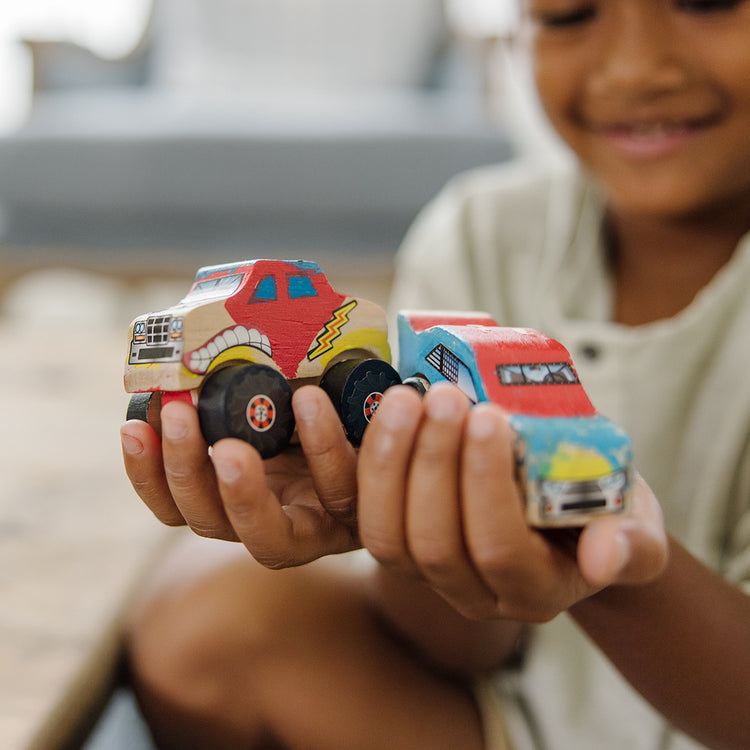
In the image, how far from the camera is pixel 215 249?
2.77m

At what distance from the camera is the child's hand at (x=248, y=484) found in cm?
48

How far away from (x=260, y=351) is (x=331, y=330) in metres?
0.07

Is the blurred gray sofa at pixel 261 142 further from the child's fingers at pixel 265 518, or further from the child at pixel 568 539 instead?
the child's fingers at pixel 265 518

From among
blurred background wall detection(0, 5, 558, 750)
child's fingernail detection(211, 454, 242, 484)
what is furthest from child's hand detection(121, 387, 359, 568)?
blurred background wall detection(0, 5, 558, 750)

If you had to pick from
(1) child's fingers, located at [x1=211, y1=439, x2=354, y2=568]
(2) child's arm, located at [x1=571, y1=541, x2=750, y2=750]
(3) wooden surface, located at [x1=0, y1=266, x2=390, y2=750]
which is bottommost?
(3) wooden surface, located at [x1=0, y1=266, x2=390, y2=750]

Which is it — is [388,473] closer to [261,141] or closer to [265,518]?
[265,518]

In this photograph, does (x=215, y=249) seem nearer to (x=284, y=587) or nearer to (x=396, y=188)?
(x=396, y=188)

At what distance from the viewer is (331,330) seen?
635mm

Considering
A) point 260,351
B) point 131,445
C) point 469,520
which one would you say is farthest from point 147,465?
point 469,520

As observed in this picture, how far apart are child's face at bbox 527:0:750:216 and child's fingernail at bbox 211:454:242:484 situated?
658 mm

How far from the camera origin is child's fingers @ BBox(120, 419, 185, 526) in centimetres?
52

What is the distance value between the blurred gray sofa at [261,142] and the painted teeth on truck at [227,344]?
2136 mm

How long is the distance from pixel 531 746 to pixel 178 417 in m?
0.60

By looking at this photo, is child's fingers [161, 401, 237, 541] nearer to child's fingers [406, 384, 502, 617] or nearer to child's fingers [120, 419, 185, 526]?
child's fingers [120, 419, 185, 526]
